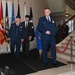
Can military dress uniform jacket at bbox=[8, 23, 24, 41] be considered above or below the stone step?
above

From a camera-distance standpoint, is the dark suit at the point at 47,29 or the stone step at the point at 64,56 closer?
the dark suit at the point at 47,29

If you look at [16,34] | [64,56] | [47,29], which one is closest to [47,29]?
[47,29]

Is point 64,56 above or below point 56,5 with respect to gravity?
below

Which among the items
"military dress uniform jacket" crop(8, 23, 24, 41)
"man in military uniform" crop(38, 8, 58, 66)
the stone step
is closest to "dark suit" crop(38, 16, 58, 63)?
"man in military uniform" crop(38, 8, 58, 66)

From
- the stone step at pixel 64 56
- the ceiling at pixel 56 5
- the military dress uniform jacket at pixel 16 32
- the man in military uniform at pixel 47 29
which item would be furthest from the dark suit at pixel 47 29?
the ceiling at pixel 56 5

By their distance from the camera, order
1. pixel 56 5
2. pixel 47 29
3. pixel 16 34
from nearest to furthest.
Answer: pixel 47 29 < pixel 16 34 < pixel 56 5

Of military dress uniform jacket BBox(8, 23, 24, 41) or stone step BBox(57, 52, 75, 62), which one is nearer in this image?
stone step BBox(57, 52, 75, 62)

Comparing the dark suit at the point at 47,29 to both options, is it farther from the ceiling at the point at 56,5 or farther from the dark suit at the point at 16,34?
the ceiling at the point at 56,5

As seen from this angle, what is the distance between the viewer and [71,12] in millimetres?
9328

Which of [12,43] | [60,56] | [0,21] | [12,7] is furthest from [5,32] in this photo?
Answer: [60,56]

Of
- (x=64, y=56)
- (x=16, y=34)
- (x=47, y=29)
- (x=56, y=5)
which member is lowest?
(x=64, y=56)

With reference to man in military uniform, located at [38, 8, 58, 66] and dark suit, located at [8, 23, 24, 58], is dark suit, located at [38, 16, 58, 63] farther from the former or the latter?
dark suit, located at [8, 23, 24, 58]

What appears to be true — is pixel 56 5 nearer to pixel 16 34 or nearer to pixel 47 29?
pixel 16 34

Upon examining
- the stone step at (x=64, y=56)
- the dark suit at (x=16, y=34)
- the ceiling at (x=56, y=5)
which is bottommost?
the stone step at (x=64, y=56)
